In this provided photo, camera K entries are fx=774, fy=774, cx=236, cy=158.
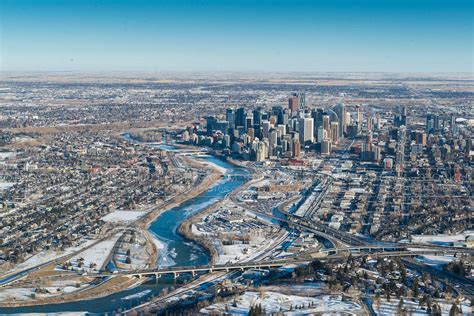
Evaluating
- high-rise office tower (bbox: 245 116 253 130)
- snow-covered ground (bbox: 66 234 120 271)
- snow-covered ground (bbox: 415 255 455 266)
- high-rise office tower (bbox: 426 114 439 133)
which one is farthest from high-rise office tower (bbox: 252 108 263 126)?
snow-covered ground (bbox: 415 255 455 266)

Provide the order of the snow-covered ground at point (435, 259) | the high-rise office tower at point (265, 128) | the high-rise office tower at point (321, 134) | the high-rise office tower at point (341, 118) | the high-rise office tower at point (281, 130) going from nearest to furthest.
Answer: the snow-covered ground at point (435, 259), the high-rise office tower at point (281, 130), the high-rise office tower at point (265, 128), the high-rise office tower at point (321, 134), the high-rise office tower at point (341, 118)

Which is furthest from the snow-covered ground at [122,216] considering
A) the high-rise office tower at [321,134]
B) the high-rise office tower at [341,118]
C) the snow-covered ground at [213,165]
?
the high-rise office tower at [341,118]

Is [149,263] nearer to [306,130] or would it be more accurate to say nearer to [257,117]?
[306,130]

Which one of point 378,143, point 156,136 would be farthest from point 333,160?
point 156,136

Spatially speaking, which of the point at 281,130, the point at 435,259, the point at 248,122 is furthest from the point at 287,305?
the point at 248,122

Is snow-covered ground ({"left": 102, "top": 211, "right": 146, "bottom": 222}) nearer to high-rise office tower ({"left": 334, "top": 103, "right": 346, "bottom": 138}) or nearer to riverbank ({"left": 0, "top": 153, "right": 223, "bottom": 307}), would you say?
riverbank ({"left": 0, "top": 153, "right": 223, "bottom": 307})

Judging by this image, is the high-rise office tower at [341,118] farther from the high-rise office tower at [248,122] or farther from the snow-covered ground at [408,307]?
the snow-covered ground at [408,307]

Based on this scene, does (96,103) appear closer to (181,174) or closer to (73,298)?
(181,174)
